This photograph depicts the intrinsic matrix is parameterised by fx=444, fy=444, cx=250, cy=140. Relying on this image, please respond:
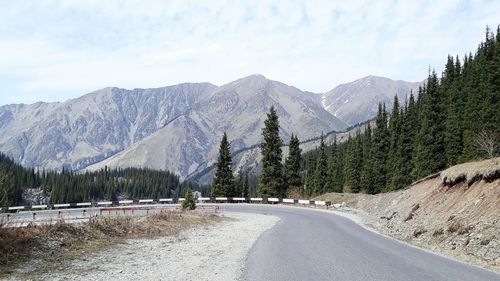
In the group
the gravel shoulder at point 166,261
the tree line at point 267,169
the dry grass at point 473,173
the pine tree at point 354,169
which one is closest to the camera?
the gravel shoulder at point 166,261

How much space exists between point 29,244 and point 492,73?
56.7m

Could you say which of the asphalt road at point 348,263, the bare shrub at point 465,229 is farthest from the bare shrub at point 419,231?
the asphalt road at point 348,263

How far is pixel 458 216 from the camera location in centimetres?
2359

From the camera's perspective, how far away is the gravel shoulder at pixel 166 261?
12.9 m

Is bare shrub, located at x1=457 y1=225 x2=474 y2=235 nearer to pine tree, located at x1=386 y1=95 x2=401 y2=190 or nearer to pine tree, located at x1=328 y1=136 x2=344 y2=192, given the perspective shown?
pine tree, located at x1=386 y1=95 x2=401 y2=190

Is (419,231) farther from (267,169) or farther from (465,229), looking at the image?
(267,169)

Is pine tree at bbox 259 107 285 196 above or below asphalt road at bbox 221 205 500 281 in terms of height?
above

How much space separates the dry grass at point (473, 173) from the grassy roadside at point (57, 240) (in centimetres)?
1775

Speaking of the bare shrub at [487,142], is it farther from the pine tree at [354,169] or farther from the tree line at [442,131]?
the pine tree at [354,169]

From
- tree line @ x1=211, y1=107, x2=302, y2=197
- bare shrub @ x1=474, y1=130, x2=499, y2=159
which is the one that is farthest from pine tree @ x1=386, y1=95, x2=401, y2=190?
bare shrub @ x1=474, y1=130, x2=499, y2=159

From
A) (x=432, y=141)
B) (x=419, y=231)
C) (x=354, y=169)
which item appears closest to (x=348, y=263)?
(x=419, y=231)

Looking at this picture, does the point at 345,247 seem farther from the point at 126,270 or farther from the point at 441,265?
the point at 126,270

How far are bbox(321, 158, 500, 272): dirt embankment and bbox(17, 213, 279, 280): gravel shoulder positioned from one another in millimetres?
9159

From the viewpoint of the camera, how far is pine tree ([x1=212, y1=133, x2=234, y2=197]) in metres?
72.4
